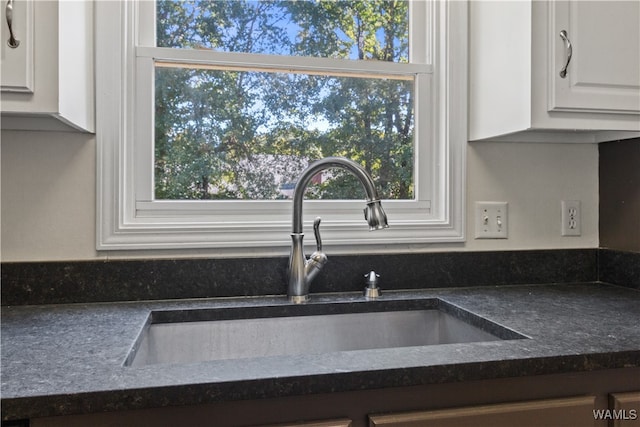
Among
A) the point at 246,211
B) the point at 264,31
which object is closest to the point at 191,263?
the point at 246,211

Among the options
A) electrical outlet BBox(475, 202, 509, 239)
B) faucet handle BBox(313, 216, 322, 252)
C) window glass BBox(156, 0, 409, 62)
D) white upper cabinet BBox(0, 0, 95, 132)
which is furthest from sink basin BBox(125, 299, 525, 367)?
window glass BBox(156, 0, 409, 62)

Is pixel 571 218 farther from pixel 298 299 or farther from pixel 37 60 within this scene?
pixel 37 60

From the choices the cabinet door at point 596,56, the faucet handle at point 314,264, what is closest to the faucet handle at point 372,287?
the faucet handle at point 314,264

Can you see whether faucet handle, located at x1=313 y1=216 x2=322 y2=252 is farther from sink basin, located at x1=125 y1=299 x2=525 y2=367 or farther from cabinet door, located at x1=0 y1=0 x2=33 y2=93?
cabinet door, located at x1=0 y1=0 x2=33 y2=93

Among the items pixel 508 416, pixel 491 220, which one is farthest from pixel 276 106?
pixel 508 416

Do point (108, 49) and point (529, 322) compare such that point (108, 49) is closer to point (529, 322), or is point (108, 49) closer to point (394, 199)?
point (394, 199)

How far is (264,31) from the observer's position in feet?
4.45

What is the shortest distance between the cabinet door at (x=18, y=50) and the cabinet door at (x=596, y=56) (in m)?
1.14

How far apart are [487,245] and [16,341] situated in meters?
1.22

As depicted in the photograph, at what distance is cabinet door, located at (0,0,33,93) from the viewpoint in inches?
33.8

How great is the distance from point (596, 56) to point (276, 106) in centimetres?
85

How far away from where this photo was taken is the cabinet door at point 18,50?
858 mm

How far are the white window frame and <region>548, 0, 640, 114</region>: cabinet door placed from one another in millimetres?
303

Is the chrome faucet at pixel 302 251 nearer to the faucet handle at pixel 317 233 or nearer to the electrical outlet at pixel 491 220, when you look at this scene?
the faucet handle at pixel 317 233
